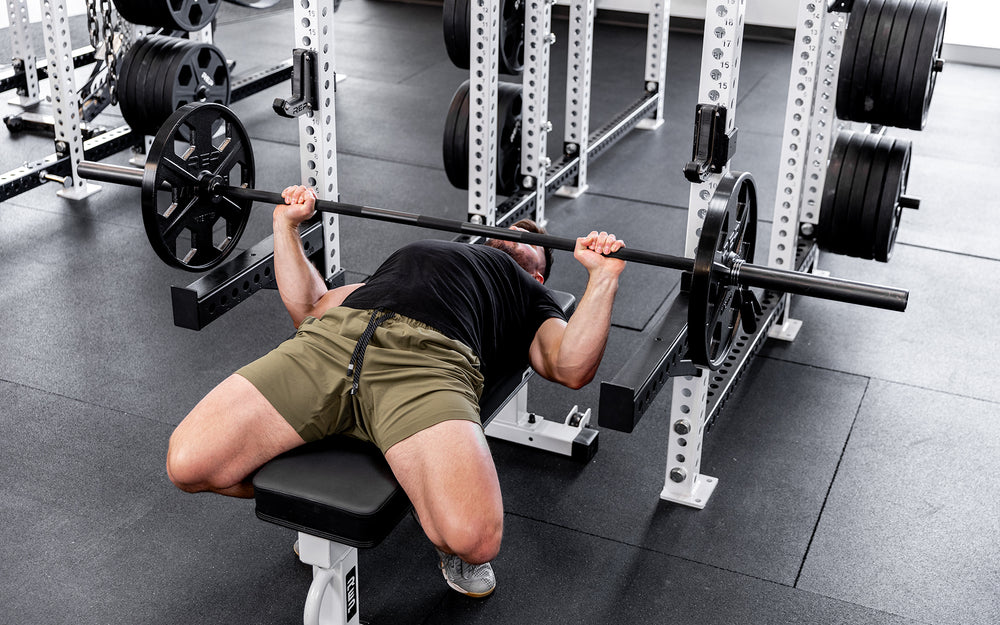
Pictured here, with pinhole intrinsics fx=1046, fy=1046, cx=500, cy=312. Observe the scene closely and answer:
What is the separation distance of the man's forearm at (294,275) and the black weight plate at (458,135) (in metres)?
1.43

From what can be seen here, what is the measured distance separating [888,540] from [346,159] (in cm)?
350

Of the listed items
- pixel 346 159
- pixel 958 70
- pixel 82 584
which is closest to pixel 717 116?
pixel 82 584

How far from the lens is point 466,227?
2570 mm

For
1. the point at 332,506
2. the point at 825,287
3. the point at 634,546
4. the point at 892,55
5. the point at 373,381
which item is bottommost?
the point at 634,546

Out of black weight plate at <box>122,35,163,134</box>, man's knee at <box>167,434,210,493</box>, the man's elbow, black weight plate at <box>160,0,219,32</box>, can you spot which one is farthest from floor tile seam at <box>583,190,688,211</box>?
man's knee at <box>167,434,210,493</box>

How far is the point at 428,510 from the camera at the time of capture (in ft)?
7.09

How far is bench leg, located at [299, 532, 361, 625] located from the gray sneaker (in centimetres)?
26

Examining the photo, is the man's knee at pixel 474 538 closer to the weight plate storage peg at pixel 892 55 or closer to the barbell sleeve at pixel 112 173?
the barbell sleeve at pixel 112 173

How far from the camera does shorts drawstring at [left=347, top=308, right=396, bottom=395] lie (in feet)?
7.54

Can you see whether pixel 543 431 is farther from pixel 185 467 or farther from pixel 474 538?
pixel 185 467

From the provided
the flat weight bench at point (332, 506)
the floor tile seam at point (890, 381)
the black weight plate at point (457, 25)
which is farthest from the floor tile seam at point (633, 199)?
the flat weight bench at point (332, 506)

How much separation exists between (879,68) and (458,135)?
155cm

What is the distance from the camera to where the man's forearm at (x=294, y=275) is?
2.70 meters

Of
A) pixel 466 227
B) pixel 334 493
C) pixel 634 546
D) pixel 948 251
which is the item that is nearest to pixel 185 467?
pixel 334 493
